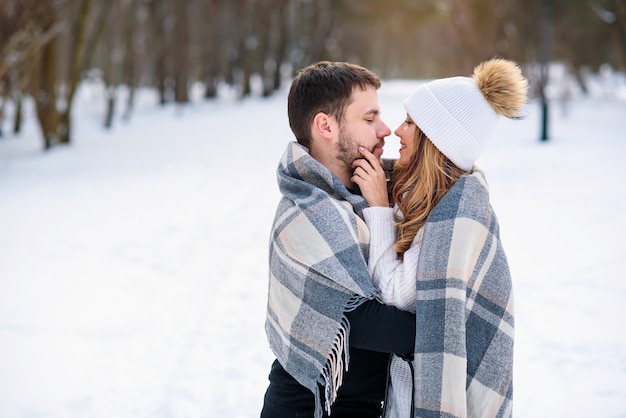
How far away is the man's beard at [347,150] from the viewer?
199cm

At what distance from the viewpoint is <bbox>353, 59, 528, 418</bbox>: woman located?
171 cm

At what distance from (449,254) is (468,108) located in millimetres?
445

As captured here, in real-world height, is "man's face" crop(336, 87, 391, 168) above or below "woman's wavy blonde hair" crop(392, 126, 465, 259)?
above

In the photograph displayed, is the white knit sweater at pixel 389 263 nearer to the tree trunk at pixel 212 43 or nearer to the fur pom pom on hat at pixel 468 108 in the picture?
the fur pom pom on hat at pixel 468 108

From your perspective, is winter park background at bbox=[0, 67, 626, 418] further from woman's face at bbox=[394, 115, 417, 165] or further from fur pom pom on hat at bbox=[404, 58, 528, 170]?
fur pom pom on hat at bbox=[404, 58, 528, 170]

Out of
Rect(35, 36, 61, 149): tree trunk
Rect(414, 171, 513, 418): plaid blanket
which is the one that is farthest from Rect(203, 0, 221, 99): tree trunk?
Rect(414, 171, 513, 418): plaid blanket

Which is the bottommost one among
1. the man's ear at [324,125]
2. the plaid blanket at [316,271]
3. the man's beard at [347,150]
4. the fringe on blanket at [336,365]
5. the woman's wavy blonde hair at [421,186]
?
the fringe on blanket at [336,365]

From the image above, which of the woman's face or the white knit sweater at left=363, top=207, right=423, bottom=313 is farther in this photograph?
the woman's face

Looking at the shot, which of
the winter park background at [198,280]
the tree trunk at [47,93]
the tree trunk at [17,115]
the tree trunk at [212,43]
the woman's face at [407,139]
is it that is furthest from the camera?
the tree trunk at [212,43]

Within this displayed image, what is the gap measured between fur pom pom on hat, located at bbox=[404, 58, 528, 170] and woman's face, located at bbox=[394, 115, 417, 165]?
0.20ft

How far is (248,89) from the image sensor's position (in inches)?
955

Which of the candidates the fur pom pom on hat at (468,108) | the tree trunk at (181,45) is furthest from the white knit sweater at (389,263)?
the tree trunk at (181,45)

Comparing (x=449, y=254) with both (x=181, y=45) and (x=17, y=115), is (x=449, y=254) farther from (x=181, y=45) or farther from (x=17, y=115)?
(x=181, y=45)

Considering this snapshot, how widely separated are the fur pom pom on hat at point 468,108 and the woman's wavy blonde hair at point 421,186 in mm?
37
